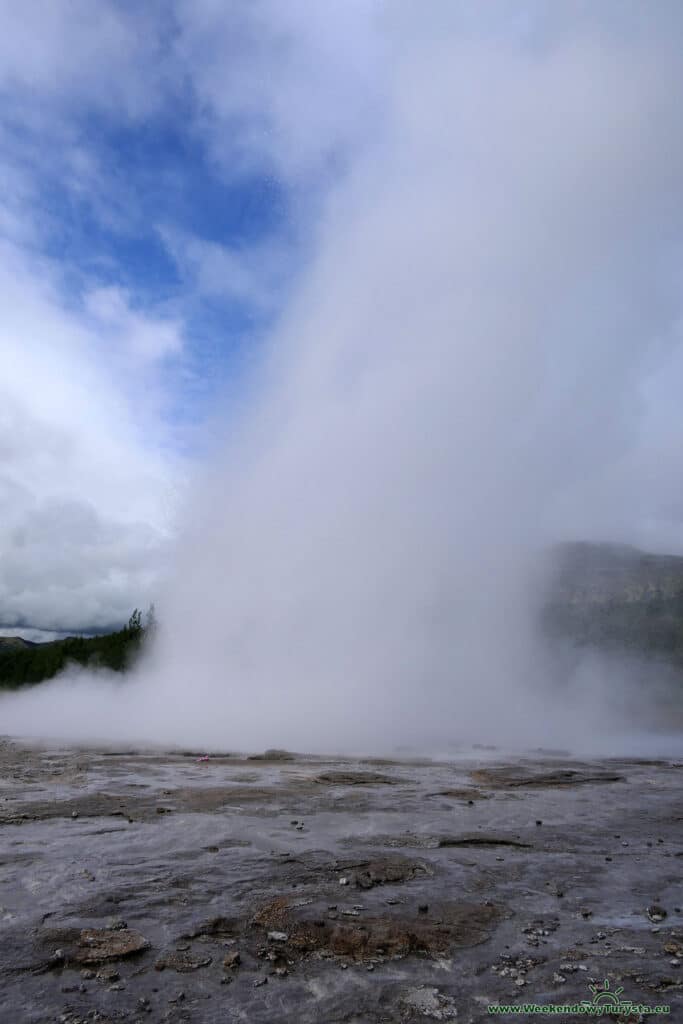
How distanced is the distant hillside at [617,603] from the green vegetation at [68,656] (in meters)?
47.0

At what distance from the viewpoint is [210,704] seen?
28.5 m

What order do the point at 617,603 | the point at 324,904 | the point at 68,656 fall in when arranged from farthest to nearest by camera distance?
the point at 617,603
the point at 68,656
the point at 324,904

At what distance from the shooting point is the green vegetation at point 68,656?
68.6 metres

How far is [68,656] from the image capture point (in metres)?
76.9

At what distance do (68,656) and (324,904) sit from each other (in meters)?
78.2

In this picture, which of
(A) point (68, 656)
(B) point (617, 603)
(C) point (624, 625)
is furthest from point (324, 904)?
(B) point (617, 603)

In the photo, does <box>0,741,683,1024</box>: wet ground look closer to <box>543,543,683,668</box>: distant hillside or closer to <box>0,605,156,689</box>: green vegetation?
<box>0,605,156,689</box>: green vegetation

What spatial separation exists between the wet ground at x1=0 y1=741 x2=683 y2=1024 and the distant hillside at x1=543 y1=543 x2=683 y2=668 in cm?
6754

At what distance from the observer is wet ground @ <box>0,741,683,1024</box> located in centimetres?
480

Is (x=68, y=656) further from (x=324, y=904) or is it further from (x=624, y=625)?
(x=324, y=904)

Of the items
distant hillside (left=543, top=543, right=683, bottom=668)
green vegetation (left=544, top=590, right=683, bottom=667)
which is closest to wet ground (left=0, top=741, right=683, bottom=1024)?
green vegetation (left=544, top=590, right=683, bottom=667)

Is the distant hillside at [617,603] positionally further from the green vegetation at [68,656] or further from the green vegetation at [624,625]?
the green vegetation at [68,656]

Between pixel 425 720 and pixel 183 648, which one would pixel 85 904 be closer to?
pixel 425 720

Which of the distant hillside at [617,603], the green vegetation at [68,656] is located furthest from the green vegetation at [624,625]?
the green vegetation at [68,656]
